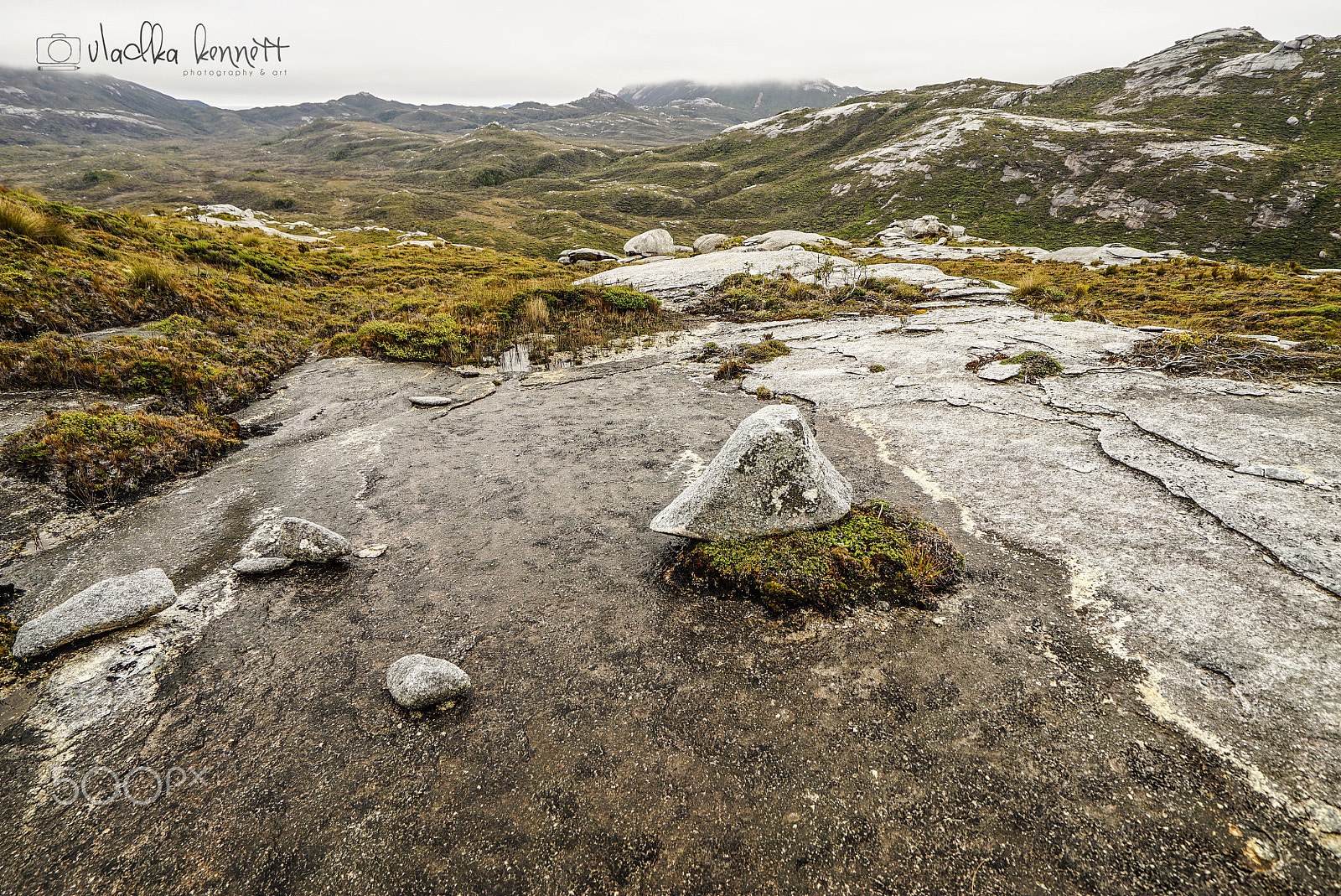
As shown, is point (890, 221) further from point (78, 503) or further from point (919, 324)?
point (78, 503)

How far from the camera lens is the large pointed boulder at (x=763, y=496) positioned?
581 centimetres

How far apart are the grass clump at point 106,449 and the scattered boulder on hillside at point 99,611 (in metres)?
3.52

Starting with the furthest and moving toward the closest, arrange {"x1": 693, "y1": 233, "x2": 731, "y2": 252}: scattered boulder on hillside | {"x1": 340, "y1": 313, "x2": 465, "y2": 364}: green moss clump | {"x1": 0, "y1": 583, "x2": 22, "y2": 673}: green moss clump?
{"x1": 693, "y1": 233, "x2": 731, "y2": 252}: scattered boulder on hillside < {"x1": 340, "y1": 313, "x2": 465, "y2": 364}: green moss clump < {"x1": 0, "y1": 583, "x2": 22, "y2": 673}: green moss clump

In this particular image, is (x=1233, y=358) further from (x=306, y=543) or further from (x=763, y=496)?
(x=306, y=543)

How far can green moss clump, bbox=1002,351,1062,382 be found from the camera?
411 inches

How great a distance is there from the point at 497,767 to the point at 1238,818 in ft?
16.9

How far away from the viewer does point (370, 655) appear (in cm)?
493

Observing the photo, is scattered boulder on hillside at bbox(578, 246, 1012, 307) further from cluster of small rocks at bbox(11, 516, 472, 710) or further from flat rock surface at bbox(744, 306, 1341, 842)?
cluster of small rocks at bbox(11, 516, 472, 710)

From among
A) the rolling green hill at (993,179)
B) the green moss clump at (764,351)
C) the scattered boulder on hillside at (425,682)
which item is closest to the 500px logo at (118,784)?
the scattered boulder on hillside at (425,682)

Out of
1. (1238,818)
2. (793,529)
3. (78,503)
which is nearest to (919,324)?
(793,529)

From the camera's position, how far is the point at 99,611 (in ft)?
16.2

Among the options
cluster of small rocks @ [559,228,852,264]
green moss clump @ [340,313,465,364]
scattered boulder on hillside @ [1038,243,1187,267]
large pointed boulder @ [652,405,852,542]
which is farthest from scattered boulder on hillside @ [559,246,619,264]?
large pointed boulder @ [652,405,852,542]

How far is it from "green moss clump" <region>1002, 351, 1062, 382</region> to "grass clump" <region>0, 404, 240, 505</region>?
651 inches

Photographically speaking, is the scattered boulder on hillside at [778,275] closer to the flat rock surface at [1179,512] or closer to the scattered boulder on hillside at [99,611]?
the flat rock surface at [1179,512]
